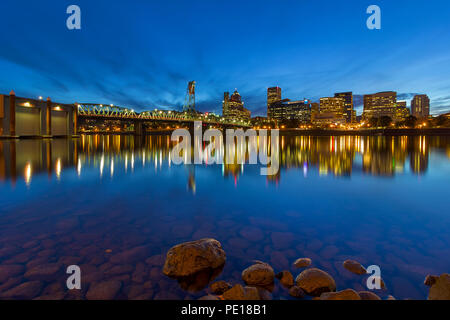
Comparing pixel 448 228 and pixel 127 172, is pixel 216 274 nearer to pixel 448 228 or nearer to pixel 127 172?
pixel 448 228

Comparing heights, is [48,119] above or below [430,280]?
above

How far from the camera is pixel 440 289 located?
3.27 metres

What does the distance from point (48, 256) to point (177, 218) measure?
2.95 m

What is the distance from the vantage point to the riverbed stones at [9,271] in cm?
365

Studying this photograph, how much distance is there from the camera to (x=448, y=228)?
19.2ft

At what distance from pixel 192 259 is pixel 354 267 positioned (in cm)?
283

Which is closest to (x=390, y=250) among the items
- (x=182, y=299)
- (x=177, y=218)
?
(x=182, y=299)

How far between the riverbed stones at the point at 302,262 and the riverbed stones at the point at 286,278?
0.46 m

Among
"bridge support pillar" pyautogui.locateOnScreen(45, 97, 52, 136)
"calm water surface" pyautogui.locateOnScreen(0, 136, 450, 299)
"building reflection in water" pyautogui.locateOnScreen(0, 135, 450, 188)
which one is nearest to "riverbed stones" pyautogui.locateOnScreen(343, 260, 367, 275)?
"calm water surface" pyautogui.locateOnScreen(0, 136, 450, 299)

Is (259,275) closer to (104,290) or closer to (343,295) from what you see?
(343,295)

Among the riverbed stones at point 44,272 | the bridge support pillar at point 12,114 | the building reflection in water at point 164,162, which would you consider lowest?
the riverbed stones at point 44,272

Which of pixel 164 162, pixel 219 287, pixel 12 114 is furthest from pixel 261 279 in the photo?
pixel 12 114

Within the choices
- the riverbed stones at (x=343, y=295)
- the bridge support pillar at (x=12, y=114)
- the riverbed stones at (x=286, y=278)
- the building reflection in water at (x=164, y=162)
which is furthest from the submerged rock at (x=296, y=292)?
the bridge support pillar at (x=12, y=114)

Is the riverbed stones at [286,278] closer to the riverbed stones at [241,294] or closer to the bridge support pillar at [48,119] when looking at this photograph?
the riverbed stones at [241,294]
